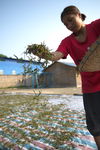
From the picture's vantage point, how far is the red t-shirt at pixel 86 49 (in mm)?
2443

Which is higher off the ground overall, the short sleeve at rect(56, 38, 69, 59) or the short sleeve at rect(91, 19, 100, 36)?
the short sleeve at rect(91, 19, 100, 36)

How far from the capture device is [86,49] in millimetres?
2465

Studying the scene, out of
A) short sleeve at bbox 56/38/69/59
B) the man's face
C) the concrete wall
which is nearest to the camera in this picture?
the man's face

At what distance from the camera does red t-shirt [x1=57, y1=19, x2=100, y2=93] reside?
2.44m

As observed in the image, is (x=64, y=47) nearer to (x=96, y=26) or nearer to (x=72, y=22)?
(x=72, y=22)

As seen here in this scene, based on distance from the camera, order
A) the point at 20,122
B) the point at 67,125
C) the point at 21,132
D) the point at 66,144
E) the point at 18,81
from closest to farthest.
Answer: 1. the point at 66,144
2. the point at 21,132
3. the point at 67,125
4. the point at 20,122
5. the point at 18,81

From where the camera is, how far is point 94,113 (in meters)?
2.59

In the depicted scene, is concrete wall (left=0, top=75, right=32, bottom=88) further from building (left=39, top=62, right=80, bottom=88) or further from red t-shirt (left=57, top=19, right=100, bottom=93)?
A: red t-shirt (left=57, top=19, right=100, bottom=93)

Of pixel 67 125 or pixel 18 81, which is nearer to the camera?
pixel 67 125

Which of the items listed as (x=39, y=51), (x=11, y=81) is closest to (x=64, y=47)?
(x=39, y=51)

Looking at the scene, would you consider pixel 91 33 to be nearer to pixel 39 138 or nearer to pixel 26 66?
pixel 26 66

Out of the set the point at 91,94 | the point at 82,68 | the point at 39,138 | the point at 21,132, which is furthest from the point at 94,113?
the point at 21,132

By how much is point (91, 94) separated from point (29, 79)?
27377mm

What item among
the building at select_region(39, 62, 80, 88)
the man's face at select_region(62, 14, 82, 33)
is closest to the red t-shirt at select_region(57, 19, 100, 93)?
the man's face at select_region(62, 14, 82, 33)
